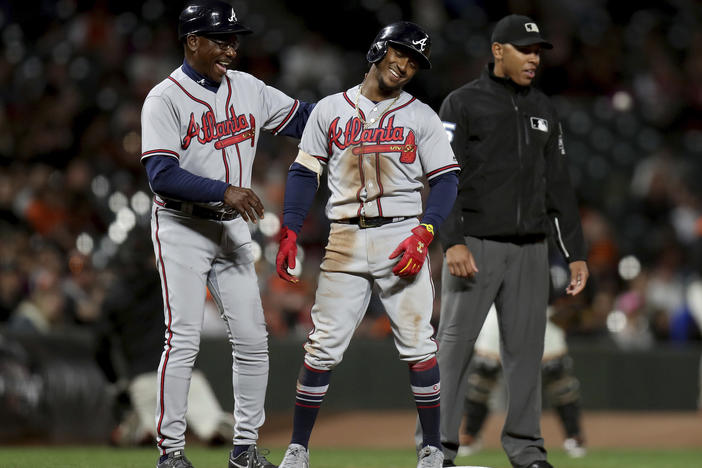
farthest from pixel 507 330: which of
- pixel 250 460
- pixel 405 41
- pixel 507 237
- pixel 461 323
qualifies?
pixel 405 41

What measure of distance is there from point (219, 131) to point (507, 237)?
5.18 feet

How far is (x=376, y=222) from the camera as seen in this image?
494cm

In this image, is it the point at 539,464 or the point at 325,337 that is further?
the point at 539,464

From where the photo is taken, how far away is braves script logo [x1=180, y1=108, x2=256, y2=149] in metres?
4.98

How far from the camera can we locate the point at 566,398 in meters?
8.20

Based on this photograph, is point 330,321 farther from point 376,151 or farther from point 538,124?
point 538,124

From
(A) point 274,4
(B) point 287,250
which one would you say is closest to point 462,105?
(B) point 287,250

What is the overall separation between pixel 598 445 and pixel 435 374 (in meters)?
4.94

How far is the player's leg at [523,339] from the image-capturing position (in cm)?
545

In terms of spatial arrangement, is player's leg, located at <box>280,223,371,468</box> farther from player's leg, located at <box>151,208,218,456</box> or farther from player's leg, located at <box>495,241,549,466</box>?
player's leg, located at <box>495,241,549,466</box>

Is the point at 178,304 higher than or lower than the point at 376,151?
lower

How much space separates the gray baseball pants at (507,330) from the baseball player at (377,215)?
0.55 metres

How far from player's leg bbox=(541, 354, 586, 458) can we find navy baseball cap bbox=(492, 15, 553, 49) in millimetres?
3450

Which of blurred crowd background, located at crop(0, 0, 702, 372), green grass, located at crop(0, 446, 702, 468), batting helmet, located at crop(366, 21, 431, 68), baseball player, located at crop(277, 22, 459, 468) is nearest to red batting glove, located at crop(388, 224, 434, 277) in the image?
baseball player, located at crop(277, 22, 459, 468)
